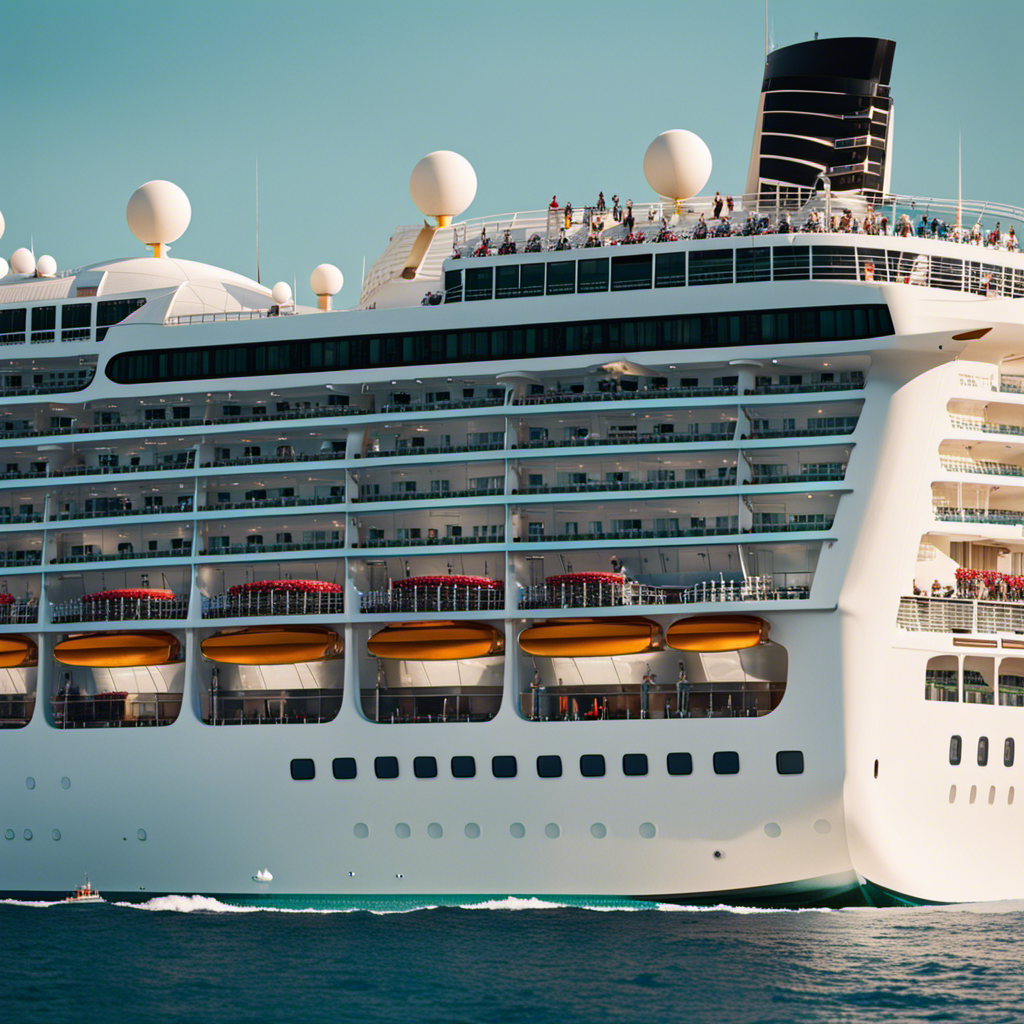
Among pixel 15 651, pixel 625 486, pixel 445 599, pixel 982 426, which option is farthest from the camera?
pixel 15 651

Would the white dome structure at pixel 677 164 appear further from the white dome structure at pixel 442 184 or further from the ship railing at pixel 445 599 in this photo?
the ship railing at pixel 445 599

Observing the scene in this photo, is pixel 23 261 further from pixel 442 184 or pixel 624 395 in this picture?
pixel 624 395

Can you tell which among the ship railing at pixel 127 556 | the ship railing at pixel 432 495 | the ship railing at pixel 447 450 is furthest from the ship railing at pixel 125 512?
the ship railing at pixel 447 450

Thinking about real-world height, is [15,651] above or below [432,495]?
below

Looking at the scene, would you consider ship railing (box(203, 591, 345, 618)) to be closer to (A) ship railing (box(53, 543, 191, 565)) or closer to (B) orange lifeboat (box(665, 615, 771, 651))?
(A) ship railing (box(53, 543, 191, 565))

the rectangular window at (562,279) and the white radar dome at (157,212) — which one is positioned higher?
the white radar dome at (157,212)

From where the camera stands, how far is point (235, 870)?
3756 cm

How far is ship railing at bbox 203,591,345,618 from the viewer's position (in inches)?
1522

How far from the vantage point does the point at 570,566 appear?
126 ft

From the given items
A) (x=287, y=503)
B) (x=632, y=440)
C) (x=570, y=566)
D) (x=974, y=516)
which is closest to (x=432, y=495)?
(x=287, y=503)

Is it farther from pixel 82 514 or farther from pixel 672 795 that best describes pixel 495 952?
pixel 82 514

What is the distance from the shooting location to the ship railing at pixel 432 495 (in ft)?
126

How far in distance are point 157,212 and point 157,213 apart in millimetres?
29

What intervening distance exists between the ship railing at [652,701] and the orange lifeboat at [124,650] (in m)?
9.32
